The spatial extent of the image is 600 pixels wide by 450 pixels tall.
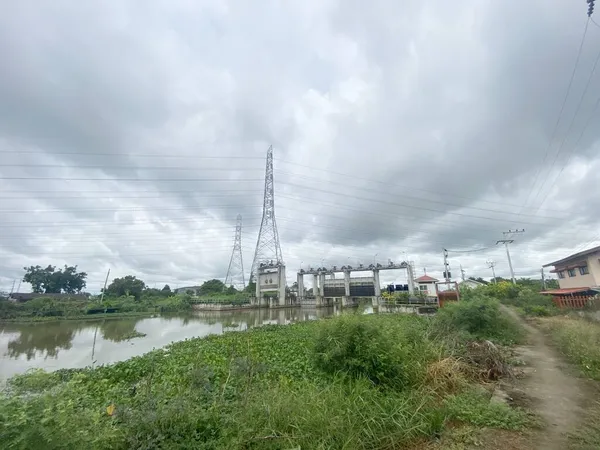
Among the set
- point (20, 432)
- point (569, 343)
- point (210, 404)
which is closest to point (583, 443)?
point (210, 404)

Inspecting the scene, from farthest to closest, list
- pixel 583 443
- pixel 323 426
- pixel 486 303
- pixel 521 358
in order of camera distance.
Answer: pixel 486 303 < pixel 521 358 < pixel 323 426 < pixel 583 443

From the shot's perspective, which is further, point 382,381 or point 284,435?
point 382,381

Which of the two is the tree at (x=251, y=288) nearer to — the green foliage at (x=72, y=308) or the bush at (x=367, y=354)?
the green foliage at (x=72, y=308)

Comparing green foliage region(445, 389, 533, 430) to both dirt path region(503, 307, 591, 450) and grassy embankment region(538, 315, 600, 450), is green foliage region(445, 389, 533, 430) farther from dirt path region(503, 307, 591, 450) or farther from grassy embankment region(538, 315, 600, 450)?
grassy embankment region(538, 315, 600, 450)

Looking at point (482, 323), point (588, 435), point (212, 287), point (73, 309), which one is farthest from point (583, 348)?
point (212, 287)

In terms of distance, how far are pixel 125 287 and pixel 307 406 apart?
68.9 meters

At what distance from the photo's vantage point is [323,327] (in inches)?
258

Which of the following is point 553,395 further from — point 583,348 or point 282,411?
point 282,411

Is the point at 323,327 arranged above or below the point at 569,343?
above

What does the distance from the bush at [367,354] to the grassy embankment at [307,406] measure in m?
0.02

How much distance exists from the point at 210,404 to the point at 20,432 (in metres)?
2.78

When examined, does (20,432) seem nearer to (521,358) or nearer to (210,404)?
(210,404)

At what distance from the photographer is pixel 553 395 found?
5203 millimetres

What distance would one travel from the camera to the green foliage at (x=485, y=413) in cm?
405
